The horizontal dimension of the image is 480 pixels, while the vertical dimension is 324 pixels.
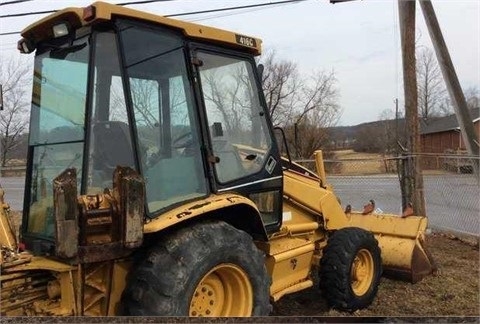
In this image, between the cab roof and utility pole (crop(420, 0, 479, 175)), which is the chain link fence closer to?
utility pole (crop(420, 0, 479, 175))

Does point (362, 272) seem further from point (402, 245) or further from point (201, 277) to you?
point (201, 277)

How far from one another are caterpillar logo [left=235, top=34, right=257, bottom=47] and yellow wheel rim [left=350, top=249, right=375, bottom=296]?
97.8 inches

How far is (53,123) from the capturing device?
375 centimetres

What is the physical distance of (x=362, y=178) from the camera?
40.3 feet

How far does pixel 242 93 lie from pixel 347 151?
31599mm

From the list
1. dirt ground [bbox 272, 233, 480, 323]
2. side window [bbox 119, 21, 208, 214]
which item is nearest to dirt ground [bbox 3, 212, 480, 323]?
dirt ground [bbox 272, 233, 480, 323]

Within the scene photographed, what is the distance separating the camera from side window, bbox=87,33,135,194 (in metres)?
3.36

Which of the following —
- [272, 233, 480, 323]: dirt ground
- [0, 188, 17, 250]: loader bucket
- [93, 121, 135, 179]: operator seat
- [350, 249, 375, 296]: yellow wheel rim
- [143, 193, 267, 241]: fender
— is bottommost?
[272, 233, 480, 323]: dirt ground

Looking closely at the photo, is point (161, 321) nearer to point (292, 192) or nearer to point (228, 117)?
point (228, 117)

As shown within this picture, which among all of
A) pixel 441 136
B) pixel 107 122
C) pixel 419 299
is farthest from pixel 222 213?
pixel 441 136

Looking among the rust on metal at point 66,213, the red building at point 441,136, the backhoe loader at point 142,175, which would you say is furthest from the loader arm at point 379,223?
the red building at point 441,136

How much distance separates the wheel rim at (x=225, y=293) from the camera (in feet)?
11.6

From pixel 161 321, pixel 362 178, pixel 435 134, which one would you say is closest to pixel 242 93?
pixel 161 321

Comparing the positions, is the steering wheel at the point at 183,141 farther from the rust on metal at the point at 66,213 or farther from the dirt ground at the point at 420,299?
the dirt ground at the point at 420,299
